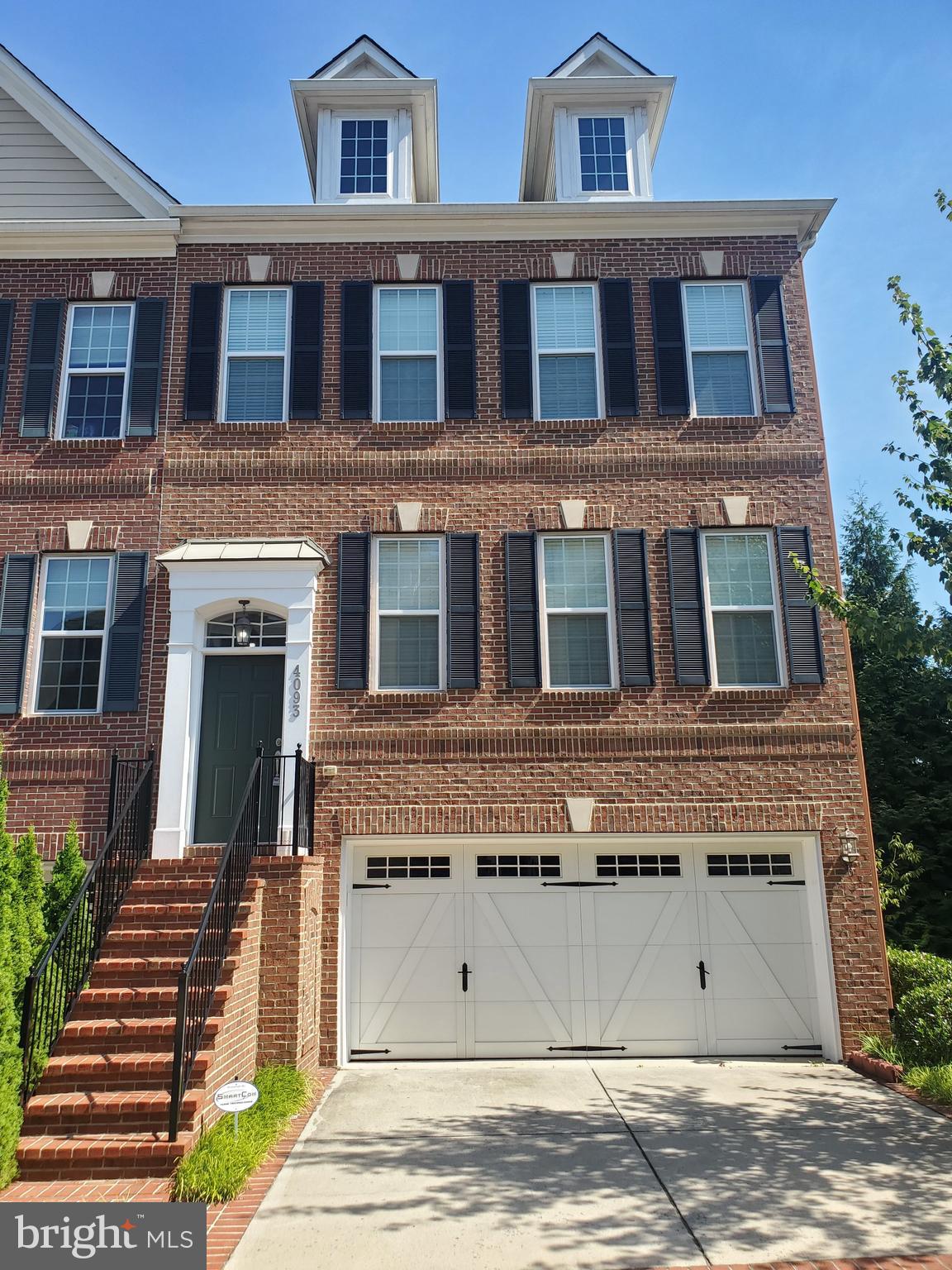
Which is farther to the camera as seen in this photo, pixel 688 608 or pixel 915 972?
pixel 688 608

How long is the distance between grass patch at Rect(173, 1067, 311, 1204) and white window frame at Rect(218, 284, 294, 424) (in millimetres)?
7452

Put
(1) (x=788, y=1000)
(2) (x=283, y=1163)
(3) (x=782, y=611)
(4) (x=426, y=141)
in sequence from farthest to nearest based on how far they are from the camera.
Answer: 1. (4) (x=426, y=141)
2. (3) (x=782, y=611)
3. (1) (x=788, y=1000)
4. (2) (x=283, y=1163)

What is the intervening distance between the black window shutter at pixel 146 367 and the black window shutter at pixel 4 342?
5.02 feet

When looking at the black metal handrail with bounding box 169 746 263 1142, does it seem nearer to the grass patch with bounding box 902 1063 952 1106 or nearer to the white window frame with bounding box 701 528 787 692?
the white window frame with bounding box 701 528 787 692

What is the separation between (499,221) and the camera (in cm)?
1173

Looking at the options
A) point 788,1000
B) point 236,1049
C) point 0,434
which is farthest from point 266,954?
point 0,434

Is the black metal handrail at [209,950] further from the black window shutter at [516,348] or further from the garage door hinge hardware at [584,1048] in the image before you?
the black window shutter at [516,348]

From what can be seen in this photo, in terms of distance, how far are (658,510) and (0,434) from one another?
7961 mm

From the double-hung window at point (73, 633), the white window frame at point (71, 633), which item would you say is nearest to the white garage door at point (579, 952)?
the white window frame at point (71, 633)

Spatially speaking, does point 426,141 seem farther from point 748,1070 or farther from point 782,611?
point 748,1070

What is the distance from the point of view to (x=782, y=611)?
10.8 m

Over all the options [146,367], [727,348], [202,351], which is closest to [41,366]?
[146,367]

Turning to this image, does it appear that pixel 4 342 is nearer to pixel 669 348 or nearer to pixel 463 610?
pixel 463 610

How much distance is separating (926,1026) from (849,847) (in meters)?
1.86
